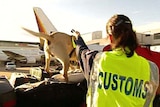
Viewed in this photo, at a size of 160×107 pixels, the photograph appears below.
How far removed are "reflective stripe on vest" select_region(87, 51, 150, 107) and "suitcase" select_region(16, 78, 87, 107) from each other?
3.20 feet

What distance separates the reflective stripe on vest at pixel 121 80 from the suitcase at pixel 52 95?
0.98 metres

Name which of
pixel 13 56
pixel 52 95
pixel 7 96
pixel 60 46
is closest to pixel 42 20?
pixel 60 46

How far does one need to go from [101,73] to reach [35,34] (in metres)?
2.71

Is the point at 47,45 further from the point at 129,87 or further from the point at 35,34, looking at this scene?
the point at 129,87

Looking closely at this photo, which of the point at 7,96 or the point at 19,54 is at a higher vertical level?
the point at 7,96

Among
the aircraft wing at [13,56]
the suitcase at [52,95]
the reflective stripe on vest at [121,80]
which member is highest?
the reflective stripe on vest at [121,80]

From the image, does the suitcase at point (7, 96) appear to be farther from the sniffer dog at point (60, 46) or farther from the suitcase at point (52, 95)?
the sniffer dog at point (60, 46)

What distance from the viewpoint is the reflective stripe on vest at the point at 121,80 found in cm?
184

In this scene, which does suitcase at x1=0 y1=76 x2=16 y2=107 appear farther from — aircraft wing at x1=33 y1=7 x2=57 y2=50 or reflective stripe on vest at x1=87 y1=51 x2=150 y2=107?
aircraft wing at x1=33 y1=7 x2=57 y2=50

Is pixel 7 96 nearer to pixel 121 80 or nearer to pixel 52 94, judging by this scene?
pixel 52 94

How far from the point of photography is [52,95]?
2781 millimetres

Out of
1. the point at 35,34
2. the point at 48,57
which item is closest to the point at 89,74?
the point at 35,34

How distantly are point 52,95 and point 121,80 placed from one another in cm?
111

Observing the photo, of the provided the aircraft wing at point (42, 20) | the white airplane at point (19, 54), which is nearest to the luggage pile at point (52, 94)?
the aircraft wing at point (42, 20)
